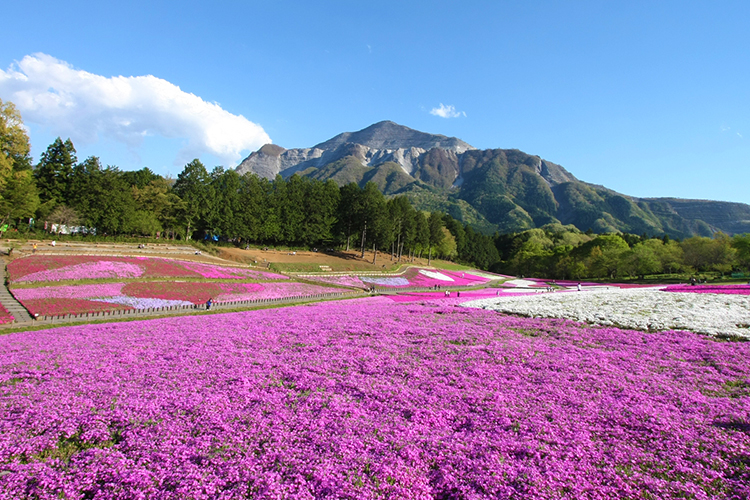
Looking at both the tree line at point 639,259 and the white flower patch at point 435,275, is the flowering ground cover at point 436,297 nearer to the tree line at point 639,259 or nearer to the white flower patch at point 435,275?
the white flower patch at point 435,275

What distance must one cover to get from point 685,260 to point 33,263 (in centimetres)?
11322

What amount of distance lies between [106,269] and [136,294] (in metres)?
8.86

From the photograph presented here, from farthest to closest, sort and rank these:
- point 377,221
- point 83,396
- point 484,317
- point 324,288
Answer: point 377,221, point 324,288, point 484,317, point 83,396

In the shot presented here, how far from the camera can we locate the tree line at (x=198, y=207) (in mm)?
60281

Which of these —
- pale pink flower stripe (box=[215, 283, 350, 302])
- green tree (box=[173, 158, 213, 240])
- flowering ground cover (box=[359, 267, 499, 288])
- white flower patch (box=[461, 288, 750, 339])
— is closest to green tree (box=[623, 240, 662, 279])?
flowering ground cover (box=[359, 267, 499, 288])

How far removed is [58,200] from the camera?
6475 centimetres

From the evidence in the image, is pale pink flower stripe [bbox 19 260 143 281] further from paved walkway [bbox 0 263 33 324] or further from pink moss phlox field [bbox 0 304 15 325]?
pink moss phlox field [bbox 0 304 15 325]

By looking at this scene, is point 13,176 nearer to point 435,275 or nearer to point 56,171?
point 56,171

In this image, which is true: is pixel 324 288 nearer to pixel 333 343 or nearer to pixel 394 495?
pixel 333 343

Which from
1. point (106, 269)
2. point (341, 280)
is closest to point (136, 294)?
point (106, 269)

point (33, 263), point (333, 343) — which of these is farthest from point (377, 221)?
point (333, 343)

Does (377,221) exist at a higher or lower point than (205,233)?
higher

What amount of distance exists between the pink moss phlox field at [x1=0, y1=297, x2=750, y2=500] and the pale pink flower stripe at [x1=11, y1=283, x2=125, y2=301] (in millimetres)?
15097

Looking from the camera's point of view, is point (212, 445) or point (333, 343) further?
point (333, 343)
